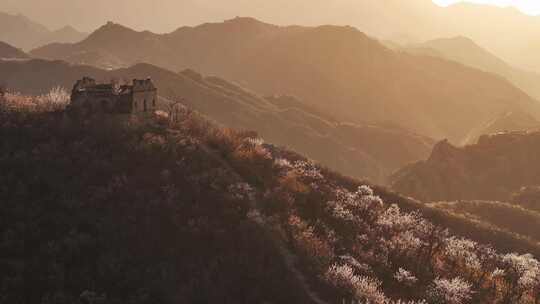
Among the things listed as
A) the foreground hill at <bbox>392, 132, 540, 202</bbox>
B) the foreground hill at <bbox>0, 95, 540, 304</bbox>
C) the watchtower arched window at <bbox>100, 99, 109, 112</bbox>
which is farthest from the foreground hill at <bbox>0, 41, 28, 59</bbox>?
the foreground hill at <bbox>0, 95, 540, 304</bbox>

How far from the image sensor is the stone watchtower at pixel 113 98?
30.9m

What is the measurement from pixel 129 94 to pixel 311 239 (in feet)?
53.1

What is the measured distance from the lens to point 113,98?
3145 cm

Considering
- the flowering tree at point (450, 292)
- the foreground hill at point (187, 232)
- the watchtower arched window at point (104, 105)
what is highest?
the watchtower arched window at point (104, 105)

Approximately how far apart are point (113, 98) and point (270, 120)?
97521 mm

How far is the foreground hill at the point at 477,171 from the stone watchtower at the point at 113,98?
70.9m

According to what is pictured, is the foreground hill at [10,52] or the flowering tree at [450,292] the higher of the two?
the flowering tree at [450,292]

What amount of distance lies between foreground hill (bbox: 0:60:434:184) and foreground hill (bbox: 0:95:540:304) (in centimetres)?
8317

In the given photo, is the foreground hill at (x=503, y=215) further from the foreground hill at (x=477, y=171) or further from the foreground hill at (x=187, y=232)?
the foreground hill at (x=187, y=232)

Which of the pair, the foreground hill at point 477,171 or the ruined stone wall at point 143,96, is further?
the foreground hill at point 477,171

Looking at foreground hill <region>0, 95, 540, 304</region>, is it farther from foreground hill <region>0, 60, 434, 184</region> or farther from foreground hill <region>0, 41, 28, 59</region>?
foreground hill <region>0, 41, 28, 59</region>

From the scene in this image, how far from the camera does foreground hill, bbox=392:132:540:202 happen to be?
9512 cm

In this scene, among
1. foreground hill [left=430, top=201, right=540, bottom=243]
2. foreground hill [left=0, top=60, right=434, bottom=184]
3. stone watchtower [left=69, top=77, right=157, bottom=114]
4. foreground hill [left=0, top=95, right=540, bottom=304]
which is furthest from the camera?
foreground hill [left=0, top=60, right=434, bottom=184]

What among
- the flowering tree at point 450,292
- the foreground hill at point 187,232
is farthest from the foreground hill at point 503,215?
the flowering tree at point 450,292
